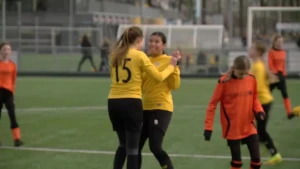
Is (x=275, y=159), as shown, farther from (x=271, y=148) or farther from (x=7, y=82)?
(x=7, y=82)

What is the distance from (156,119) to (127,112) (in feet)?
2.42

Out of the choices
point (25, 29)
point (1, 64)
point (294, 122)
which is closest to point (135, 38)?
point (1, 64)

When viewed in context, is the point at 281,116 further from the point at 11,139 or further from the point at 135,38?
the point at 135,38

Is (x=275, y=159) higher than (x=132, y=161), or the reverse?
(x=132, y=161)

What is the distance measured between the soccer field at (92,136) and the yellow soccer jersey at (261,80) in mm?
1053

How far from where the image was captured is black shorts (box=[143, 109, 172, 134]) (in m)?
→ 7.86

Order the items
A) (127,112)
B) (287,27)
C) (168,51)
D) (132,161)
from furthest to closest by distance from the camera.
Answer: (287,27), (168,51), (132,161), (127,112)

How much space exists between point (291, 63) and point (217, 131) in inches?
678

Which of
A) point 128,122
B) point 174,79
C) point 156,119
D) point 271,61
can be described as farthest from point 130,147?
point 271,61

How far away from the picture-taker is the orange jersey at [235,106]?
779 cm

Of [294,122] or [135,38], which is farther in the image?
[294,122]

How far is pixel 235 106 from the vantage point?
779 centimetres

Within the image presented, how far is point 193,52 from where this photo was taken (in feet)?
101

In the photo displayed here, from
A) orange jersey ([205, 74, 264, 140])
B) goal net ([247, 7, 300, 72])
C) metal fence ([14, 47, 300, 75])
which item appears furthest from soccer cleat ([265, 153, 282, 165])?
goal net ([247, 7, 300, 72])
